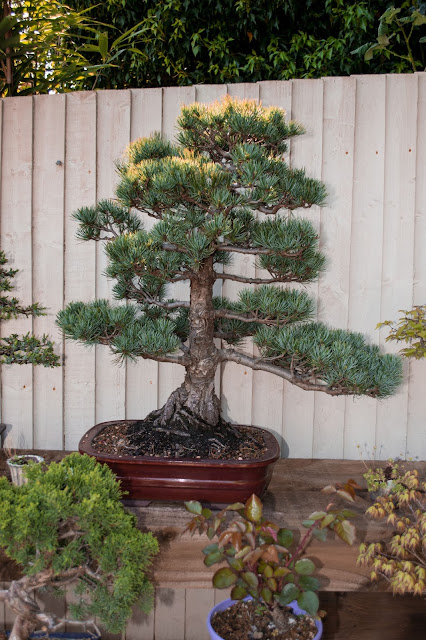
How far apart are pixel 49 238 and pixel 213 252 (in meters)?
0.91

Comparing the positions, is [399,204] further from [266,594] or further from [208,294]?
[266,594]

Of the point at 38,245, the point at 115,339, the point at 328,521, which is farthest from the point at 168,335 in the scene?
the point at 38,245

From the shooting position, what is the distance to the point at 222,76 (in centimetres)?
258

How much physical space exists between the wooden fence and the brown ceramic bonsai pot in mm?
624

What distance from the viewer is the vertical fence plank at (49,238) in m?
1.99

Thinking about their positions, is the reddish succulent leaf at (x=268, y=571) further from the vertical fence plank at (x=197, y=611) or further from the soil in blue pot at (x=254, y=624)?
the vertical fence plank at (x=197, y=611)

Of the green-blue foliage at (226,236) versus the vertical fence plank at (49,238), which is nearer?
the green-blue foliage at (226,236)

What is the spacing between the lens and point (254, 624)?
122 cm

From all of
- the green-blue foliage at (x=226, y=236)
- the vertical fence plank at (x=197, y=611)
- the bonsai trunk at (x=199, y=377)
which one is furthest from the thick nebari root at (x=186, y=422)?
the vertical fence plank at (x=197, y=611)

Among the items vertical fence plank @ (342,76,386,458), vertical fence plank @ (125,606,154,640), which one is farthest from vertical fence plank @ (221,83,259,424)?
vertical fence plank @ (125,606,154,640)

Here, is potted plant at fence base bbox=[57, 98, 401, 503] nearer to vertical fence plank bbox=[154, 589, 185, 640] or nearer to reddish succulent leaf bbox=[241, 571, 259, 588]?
reddish succulent leaf bbox=[241, 571, 259, 588]

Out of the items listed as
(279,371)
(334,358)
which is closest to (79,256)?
(279,371)

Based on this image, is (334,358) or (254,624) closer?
(254,624)

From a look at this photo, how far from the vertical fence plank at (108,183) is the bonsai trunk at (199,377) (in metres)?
0.52
